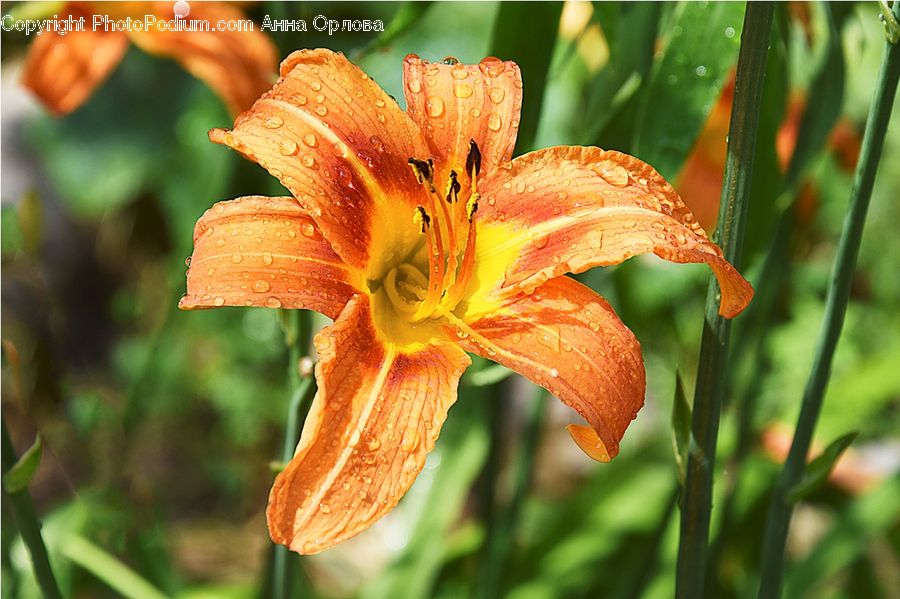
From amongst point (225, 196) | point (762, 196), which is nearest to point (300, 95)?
point (762, 196)

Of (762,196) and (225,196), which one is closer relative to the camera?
(762,196)

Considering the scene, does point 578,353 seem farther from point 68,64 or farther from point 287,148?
point 68,64

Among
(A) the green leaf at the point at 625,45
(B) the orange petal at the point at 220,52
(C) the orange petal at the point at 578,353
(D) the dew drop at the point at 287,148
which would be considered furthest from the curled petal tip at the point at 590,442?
(B) the orange petal at the point at 220,52

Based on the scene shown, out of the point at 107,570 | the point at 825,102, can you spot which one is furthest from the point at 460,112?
the point at 107,570

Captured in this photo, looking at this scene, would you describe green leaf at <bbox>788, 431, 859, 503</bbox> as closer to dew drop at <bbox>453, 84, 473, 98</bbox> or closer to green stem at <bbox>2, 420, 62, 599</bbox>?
dew drop at <bbox>453, 84, 473, 98</bbox>

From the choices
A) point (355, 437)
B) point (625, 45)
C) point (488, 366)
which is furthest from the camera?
point (488, 366)

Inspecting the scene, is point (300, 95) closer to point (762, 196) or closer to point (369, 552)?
point (762, 196)
